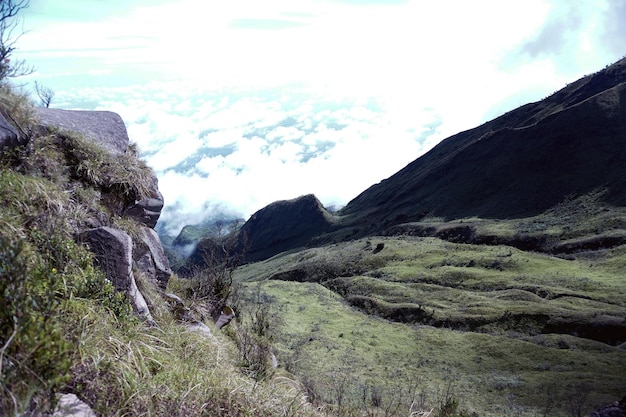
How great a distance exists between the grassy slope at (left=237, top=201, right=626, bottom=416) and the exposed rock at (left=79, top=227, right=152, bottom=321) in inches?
437

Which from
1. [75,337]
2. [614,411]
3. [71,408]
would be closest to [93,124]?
[75,337]

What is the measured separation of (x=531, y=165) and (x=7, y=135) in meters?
134

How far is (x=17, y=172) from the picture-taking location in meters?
8.69

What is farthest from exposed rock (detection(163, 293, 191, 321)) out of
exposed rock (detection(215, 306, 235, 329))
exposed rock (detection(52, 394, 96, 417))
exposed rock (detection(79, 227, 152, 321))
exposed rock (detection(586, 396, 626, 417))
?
exposed rock (detection(586, 396, 626, 417))

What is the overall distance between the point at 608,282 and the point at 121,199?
68393 mm

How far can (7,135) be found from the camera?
9031mm

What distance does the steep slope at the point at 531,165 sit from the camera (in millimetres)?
109688

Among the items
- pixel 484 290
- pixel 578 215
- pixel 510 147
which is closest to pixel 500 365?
pixel 484 290

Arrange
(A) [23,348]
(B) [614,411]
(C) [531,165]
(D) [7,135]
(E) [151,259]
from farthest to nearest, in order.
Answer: (C) [531,165]
(E) [151,259]
(D) [7,135]
(B) [614,411]
(A) [23,348]

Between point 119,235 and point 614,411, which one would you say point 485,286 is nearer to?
point 614,411

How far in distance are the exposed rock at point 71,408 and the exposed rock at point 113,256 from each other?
3354 millimetres

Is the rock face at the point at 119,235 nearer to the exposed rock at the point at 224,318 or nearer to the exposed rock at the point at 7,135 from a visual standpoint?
the exposed rock at the point at 7,135

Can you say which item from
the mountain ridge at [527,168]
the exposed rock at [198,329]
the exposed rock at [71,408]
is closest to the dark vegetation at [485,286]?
the mountain ridge at [527,168]

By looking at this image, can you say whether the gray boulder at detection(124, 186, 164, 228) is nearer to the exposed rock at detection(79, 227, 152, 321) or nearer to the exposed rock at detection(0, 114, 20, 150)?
the exposed rock at detection(0, 114, 20, 150)
